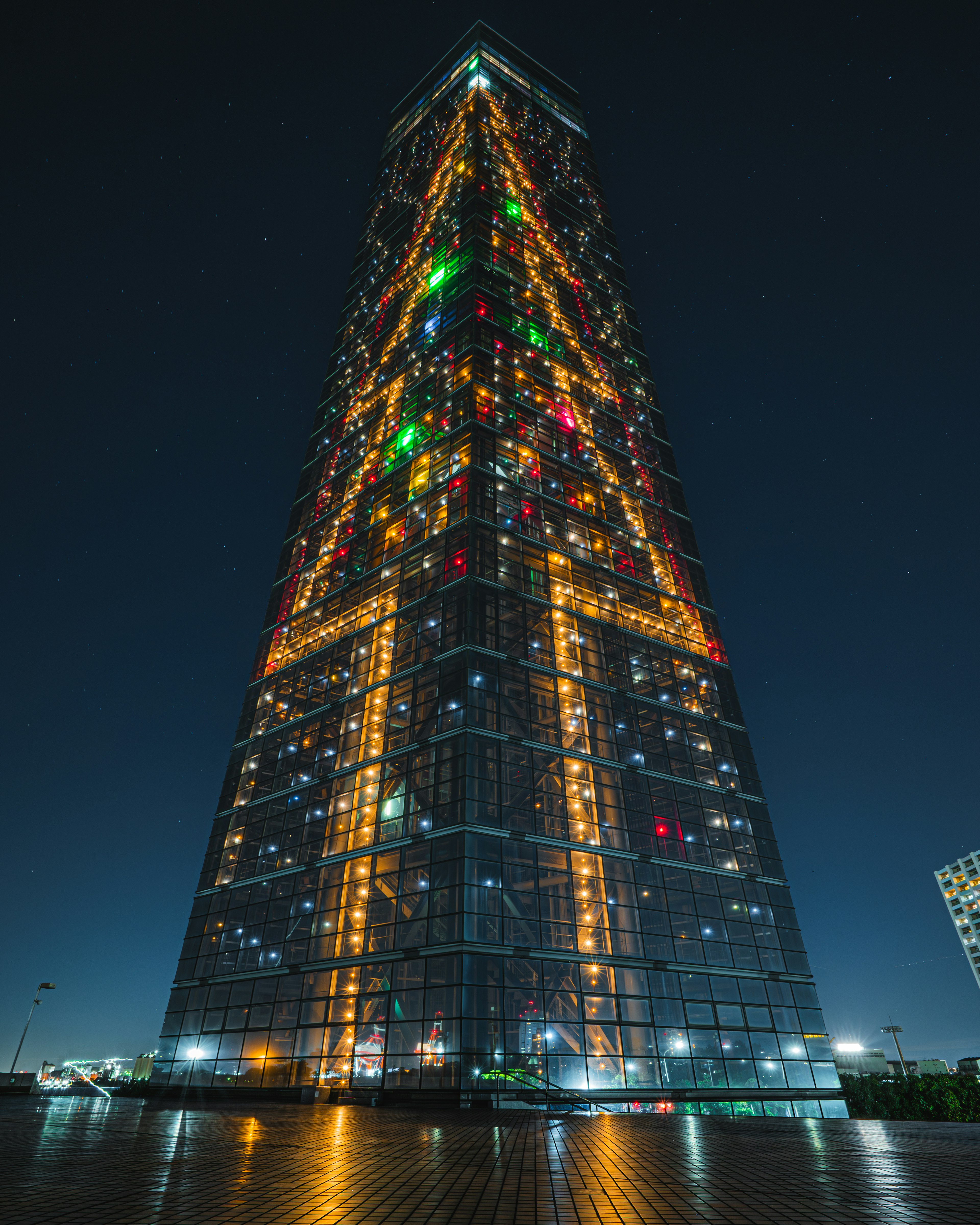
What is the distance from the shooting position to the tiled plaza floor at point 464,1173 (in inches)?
276

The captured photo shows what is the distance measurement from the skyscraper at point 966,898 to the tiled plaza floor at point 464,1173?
611ft

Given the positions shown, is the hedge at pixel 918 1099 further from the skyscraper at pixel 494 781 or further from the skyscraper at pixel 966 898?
the skyscraper at pixel 966 898

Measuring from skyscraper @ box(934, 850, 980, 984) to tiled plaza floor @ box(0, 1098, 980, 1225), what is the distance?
18620 cm

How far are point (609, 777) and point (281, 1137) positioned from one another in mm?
29546

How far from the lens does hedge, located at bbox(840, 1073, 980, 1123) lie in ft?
165

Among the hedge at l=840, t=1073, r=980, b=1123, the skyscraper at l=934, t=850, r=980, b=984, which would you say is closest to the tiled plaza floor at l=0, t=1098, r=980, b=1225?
the hedge at l=840, t=1073, r=980, b=1123

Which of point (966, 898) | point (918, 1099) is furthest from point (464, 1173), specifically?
point (966, 898)

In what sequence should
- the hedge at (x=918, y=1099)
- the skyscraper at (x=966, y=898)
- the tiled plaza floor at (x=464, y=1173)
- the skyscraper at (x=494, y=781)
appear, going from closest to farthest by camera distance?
the tiled plaza floor at (x=464, y=1173) → the skyscraper at (x=494, y=781) → the hedge at (x=918, y=1099) → the skyscraper at (x=966, y=898)

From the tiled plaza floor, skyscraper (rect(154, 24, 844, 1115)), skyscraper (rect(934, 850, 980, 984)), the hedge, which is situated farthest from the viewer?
skyscraper (rect(934, 850, 980, 984))

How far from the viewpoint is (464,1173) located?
934 centimetres

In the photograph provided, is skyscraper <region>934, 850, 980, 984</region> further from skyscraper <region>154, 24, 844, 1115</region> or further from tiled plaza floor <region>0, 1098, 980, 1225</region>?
tiled plaza floor <region>0, 1098, 980, 1225</region>

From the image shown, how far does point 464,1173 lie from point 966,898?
204048mm

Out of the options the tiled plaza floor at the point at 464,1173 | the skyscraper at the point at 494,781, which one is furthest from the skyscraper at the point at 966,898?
the tiled plaza floor at the point at 464,1173

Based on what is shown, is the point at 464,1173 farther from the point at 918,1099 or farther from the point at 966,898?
the point at 966,898
